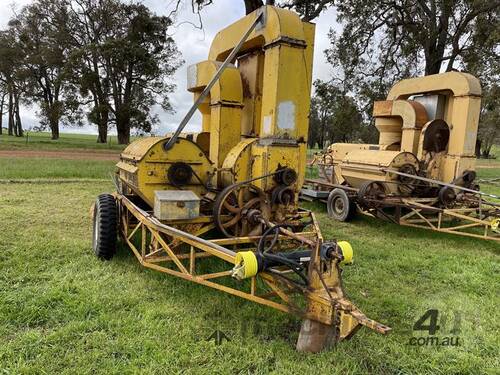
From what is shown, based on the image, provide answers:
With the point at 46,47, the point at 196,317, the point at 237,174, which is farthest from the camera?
the point at 46,47

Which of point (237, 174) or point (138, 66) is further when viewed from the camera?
point (138, 66)

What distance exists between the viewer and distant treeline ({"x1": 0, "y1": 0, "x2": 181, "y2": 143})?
26.8 meters

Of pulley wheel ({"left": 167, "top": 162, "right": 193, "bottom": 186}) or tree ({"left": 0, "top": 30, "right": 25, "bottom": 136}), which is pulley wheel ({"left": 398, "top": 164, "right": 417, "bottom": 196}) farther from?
tree ({"left": 0, "top": 30, "right": 25, "bottom": 136})

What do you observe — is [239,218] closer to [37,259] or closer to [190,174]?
[190,174]

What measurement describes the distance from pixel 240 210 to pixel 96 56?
25.9m

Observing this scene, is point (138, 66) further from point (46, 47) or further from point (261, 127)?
point (261, 127)

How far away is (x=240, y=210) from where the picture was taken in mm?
4227

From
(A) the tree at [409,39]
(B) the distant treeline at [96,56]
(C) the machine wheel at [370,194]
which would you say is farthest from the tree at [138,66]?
(C) the machine wheel at [370,194]

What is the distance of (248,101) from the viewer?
16.8 ft

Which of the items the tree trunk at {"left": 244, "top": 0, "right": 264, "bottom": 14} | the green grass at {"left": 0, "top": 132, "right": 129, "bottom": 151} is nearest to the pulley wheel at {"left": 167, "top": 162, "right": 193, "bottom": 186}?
the tree trunk at {"left": 244, "top": 0, "right": 264, "bottom": 14}

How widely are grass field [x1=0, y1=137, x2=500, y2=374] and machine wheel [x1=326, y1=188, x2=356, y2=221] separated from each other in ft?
6.63

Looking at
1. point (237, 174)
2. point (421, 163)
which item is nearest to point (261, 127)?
point (237, 174)

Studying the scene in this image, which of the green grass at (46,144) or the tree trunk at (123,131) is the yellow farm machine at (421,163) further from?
the tree trunk at (123,131)

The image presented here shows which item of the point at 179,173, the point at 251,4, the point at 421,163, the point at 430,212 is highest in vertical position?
the point at 251,4
